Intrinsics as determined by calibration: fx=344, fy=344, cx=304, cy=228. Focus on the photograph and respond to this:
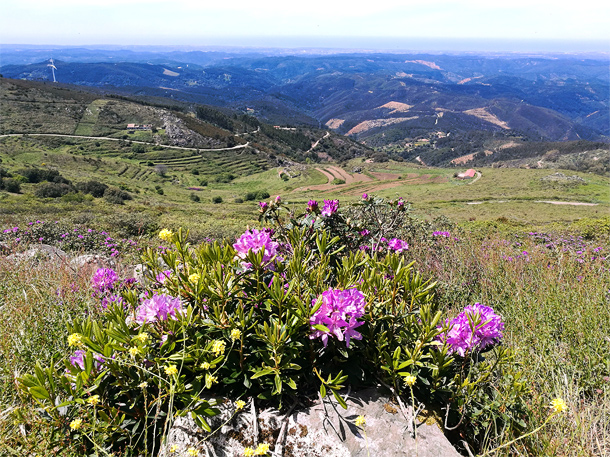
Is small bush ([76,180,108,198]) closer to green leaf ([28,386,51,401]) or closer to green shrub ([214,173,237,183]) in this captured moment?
green shrub ([214,173,237,183])

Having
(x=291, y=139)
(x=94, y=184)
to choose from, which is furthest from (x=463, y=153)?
(x=94, y=184)

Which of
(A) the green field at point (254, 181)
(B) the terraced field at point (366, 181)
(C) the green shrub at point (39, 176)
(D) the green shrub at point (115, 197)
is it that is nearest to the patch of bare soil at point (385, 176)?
(B) the terraced field at point (366, 181)

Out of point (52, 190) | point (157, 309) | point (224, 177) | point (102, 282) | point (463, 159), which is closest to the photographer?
point (157, 309)

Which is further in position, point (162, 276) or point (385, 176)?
point (385, 176)

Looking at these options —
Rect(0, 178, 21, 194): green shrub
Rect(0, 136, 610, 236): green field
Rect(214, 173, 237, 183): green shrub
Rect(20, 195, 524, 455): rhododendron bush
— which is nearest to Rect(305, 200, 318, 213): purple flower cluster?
Rect(20, 195, 524, 455): rhododendron bush

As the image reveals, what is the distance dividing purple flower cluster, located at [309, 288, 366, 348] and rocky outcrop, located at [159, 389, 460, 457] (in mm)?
363

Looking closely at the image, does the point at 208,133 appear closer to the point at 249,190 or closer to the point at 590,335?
the point at 249,190

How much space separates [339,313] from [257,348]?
469mm

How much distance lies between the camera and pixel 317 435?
1668 mm

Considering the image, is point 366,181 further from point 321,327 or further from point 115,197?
point 321,327

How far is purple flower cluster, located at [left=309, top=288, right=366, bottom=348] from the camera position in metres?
1.67

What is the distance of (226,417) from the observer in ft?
5.55

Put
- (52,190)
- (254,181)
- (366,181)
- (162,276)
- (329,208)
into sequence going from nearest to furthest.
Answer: (162,276), (329,208), (52,190), (366,181), (254,181)

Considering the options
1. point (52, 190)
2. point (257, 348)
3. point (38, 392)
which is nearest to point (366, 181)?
point (52, 190)
